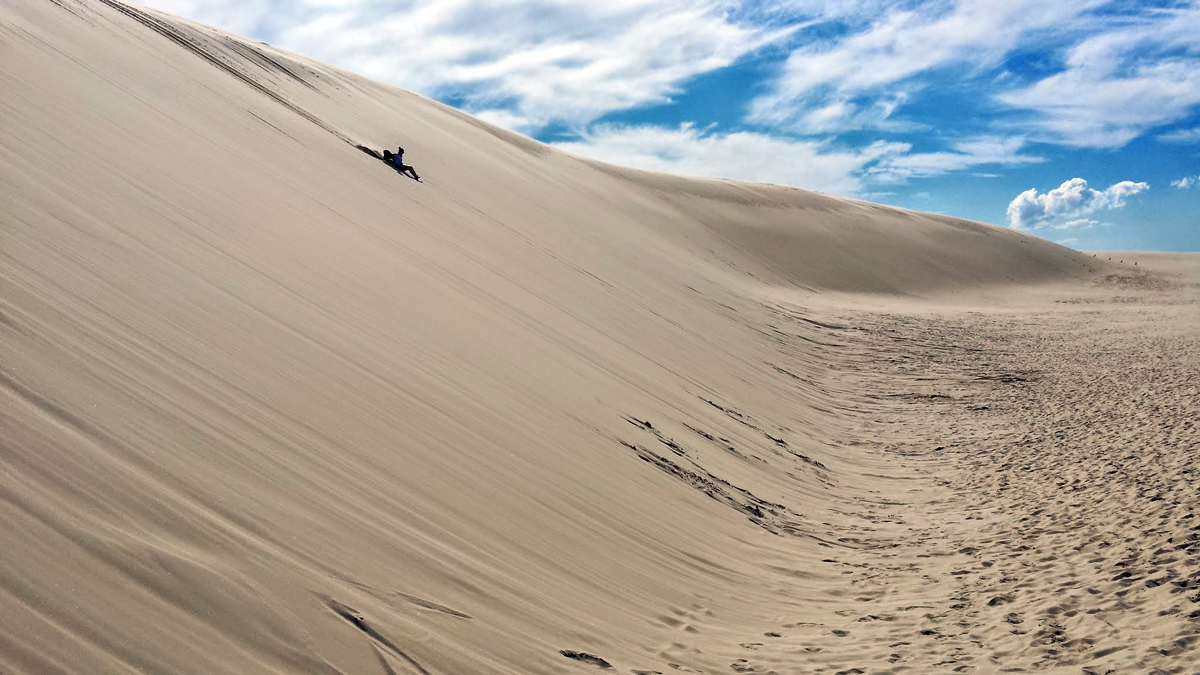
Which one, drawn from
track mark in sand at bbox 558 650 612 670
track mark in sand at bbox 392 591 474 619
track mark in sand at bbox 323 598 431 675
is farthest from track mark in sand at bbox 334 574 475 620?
track mark in sand at bbox 558 650 612 670

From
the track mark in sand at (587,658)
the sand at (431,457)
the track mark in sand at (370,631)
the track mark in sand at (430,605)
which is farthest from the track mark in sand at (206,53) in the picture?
the track mark in sand at (370,631)

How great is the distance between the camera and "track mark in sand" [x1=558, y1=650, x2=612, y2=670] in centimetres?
376

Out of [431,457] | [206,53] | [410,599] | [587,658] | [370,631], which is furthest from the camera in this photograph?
[206,53]

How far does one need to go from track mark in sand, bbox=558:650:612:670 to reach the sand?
18mm

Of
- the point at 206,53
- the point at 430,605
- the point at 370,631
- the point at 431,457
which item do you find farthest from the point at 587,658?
Answer: the point at 206,53

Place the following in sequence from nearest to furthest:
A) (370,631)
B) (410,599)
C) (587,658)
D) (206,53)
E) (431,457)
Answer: (370,631)
(410,599)
(587,658)
(431,457)
(206,53)

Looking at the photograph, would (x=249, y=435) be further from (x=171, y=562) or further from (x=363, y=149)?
(x=363, y=149)

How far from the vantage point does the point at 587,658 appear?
380cm

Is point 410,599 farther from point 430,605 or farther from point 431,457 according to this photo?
point 431,457

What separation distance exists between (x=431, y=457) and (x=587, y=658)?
4.87 feet

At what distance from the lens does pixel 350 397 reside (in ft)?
15.5

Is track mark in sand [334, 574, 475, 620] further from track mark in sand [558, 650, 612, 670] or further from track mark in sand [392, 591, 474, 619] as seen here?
track mark in sand [558, 650, 612, 670]

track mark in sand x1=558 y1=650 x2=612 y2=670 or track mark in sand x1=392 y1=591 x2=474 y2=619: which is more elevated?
track mark in sand x1=392 y1=591 x2=474 y2=619

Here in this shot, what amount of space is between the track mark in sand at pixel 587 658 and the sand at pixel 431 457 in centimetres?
2
